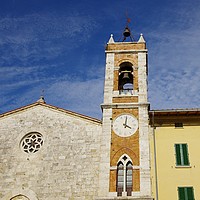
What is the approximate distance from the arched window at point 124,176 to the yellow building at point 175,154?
106 centimetres

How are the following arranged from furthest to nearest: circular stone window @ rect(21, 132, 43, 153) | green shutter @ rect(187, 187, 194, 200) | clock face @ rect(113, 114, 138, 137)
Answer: circular stone window @ rect(21, 132, 43, 153) → clock face @ rect(113, 114, 138, 137) → green shutter @ rect(187, 187, 194, 200)

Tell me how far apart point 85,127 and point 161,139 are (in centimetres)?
399

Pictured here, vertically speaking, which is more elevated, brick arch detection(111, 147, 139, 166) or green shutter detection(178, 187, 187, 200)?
brick arch detection(111, 147, 139, 166)

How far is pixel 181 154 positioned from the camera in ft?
57.6

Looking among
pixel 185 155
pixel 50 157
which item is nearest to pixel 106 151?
pixel 50 157

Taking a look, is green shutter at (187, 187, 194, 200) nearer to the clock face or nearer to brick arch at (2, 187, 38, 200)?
the clock face

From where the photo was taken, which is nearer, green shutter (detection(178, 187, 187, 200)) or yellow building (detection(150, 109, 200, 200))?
green shutter (detection(178, 187, 187, 200))

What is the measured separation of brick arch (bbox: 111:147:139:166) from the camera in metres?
17.6

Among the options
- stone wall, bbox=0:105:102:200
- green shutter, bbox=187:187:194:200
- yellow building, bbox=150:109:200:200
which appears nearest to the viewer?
green shutter, bbox=187:187:194:200

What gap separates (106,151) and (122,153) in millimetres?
788

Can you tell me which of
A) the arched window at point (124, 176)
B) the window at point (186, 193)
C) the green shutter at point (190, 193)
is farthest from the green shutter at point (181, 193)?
the arched window at point (124, 176)

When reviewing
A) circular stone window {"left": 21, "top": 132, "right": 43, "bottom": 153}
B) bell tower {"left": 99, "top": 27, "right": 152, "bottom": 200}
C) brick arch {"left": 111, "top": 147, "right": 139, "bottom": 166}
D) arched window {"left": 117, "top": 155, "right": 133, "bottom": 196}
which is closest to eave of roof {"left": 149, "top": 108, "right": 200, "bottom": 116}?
bell tower {"left": 99, "top": 27, "right": 152, "bottom": 200}

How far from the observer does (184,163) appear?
1725cm

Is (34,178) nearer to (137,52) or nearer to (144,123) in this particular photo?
(144,123)
